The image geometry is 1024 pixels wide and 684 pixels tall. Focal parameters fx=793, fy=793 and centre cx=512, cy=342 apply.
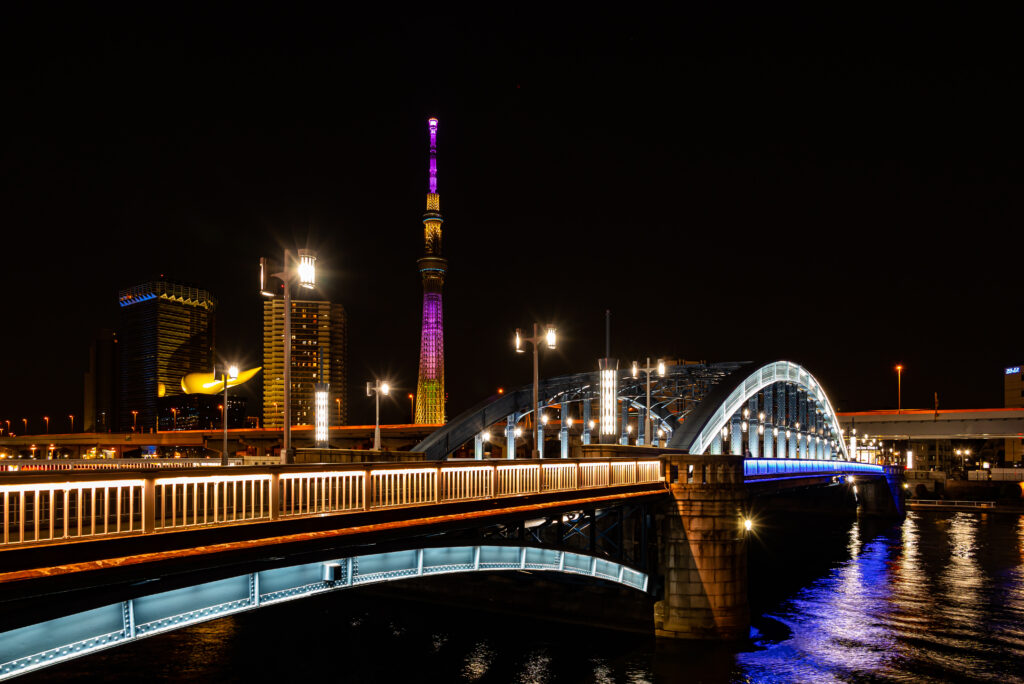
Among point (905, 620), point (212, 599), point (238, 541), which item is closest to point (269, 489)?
point (212, 599)

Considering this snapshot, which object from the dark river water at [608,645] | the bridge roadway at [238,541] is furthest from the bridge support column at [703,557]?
the bridge roadway at [238,541]

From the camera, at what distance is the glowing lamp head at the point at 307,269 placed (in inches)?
776

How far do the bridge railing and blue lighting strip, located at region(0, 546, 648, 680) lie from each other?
129cm

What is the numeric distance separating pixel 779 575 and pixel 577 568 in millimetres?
30843

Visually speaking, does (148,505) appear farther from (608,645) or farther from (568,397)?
(568,397)

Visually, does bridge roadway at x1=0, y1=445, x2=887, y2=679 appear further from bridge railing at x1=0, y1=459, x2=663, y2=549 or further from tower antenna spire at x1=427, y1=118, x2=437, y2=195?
tower antenna spire at x1=427, y1=118, x2=437, y2=195

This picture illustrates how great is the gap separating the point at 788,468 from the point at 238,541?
159ft

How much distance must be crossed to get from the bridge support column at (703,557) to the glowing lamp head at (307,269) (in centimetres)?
1720

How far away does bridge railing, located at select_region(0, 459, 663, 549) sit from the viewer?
1123cm

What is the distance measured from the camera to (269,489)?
16375mm

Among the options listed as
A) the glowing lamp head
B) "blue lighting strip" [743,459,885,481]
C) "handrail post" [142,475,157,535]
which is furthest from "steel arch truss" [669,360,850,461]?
"handrail post" [142,475,157,535]

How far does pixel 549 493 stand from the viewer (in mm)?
22484

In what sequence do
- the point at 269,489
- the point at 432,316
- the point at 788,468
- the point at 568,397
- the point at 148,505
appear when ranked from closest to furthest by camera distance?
the point at 148,505, the point at 269,489, the point at 788,468, the point at 568,397, the point at 432,316

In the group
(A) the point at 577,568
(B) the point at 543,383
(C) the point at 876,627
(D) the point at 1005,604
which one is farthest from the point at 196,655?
(D) the point at 1005,604
